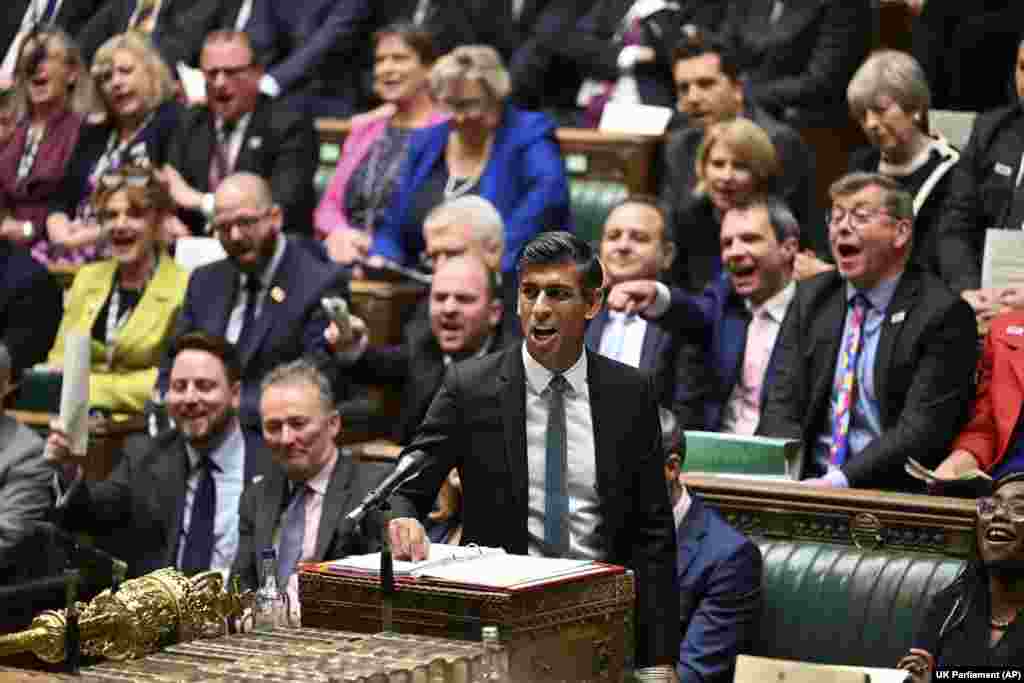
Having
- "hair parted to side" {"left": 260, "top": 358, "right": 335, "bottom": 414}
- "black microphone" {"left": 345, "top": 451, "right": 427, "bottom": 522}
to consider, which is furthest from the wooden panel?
"black microphone" {"left": 345, "top": 451, "right": 427, "bottom": 522}

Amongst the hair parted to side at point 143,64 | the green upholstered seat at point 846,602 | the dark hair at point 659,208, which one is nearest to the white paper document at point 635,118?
the dark hair at point 659,208

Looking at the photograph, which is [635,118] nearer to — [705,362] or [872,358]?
[705,362]

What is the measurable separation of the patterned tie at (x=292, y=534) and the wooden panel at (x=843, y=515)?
100 cm

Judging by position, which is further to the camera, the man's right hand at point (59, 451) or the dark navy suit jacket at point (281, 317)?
the dark navy suit jacket at point (281, 317)

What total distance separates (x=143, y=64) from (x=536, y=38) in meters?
1.56

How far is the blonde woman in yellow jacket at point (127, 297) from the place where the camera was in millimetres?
6488

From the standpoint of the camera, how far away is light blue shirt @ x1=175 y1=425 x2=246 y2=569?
5523 millimetres

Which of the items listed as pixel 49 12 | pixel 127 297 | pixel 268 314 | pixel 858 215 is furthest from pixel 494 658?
pixel 49 12

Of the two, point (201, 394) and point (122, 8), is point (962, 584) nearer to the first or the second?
point (201, 394)

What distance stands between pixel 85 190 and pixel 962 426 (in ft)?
12.9

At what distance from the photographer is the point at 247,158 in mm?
7684

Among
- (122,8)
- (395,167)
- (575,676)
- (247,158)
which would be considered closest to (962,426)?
(575,676)

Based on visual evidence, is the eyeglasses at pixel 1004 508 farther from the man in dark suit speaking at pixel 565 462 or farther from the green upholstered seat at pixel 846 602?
the man in dark suit speaking at pixel 565 462

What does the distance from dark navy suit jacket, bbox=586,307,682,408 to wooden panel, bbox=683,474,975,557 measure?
843 mm
